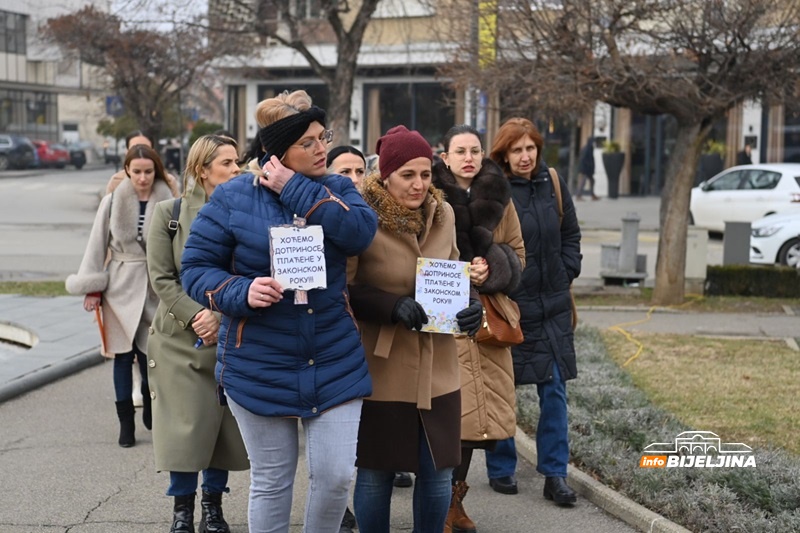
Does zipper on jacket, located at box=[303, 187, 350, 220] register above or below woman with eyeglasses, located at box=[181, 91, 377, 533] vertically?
above

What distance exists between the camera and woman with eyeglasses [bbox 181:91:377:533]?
4.08m

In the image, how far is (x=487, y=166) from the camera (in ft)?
18.1

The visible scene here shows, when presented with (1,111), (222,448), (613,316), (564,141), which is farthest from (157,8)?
(1,111)

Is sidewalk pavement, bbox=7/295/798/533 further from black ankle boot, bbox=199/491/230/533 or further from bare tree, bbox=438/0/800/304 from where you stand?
bare tree, bbox=438/0/800/304

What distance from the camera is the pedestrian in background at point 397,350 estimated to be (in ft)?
14.9

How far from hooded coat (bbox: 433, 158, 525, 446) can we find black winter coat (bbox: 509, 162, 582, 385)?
47 cm

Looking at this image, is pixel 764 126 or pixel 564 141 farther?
pixel 564 141

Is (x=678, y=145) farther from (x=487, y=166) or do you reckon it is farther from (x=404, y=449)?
(x=404, y=449)

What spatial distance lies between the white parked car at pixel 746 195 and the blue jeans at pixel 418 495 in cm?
1979

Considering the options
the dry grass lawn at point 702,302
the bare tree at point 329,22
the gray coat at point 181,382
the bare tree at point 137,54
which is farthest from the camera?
the bare tree at point 137,54

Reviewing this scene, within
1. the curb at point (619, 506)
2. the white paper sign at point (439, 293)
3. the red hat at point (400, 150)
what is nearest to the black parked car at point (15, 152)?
the curb at point (619, 506)

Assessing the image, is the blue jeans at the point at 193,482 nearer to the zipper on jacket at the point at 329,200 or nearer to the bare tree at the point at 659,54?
the zipper on jacket at the point at 329,200

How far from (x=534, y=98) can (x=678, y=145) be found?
6.56 feet

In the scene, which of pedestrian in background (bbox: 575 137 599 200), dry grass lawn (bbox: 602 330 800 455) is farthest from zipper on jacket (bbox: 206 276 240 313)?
pedestrian in background (bbox: 575 137 599 200)
